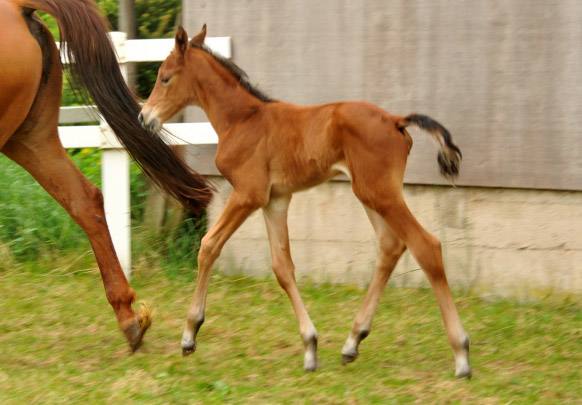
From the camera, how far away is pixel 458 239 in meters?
5.61

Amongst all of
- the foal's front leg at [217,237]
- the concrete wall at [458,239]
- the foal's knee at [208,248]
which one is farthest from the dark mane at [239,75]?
the concrete wall at [458,239]

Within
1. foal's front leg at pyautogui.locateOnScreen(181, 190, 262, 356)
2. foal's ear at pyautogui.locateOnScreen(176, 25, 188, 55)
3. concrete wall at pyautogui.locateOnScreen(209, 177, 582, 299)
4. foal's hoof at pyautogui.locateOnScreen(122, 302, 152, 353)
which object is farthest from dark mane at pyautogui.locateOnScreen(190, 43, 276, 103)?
concrete wall at pyautogui.locateOnScreen(209, 177, 582, 299)

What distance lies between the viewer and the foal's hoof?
14.9ft

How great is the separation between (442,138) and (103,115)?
6.49 feet

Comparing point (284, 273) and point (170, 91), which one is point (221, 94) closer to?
point (170, 91)

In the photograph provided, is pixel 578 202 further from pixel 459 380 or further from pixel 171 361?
pixel 171 361

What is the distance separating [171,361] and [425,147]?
2355mm

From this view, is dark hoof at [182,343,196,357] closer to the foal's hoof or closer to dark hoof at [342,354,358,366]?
the foal's hoof

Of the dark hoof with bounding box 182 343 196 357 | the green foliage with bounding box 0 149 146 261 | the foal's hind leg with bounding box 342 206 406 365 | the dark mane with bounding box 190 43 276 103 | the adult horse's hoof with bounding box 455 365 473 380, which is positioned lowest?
the green foliage with bounding box 0 149 146 261

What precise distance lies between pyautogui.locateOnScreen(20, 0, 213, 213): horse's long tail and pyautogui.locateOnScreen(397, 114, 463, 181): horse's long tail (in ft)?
4.72

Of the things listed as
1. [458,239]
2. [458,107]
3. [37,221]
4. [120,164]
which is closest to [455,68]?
[458,107]

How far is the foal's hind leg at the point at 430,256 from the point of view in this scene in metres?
3.87

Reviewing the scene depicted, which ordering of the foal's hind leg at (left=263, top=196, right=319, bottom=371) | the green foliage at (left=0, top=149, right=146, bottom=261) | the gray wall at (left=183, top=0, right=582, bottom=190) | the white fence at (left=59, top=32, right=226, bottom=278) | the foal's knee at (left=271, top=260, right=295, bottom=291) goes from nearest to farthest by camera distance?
the foal's hind leg at (left=263, top=196, right=319, bottom=371) < the foal's knee at (left=271, top=260, right=295, bottom=291) < the gray wall at (left=183, top=0, right=582, bottom=190) < the white fence at (left=59, top=32, right=226, bottom=278) < the green foliage at (left=0, top=149, right=146, bottom=261)

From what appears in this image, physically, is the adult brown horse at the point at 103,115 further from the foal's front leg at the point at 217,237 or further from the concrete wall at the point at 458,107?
the concrete wall at the point at 458,107
